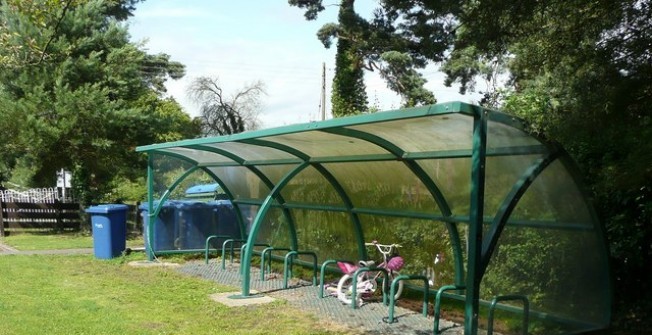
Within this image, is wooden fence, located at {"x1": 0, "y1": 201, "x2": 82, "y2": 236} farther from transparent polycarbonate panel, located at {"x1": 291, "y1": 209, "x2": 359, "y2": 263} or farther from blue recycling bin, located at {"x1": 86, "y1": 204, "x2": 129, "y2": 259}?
transparent polycarbonate panel, located at {"x1": 291, "y1": 209, "x2": 359, "y2": 263}

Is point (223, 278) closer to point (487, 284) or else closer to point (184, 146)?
point (184, 146)

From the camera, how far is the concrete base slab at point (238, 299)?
8426 mm

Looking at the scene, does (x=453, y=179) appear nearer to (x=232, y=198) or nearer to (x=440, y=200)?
(x=440, y=200)

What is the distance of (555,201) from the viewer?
22.0ft

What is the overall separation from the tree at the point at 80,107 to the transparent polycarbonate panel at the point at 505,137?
47.9ft

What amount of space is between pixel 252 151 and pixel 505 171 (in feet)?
17.2

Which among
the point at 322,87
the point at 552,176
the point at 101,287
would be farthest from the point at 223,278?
the point at 322,87

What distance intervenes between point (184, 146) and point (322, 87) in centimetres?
2631

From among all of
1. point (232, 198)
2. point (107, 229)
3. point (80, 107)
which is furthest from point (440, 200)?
point (80, 107)

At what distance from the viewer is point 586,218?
690 cm

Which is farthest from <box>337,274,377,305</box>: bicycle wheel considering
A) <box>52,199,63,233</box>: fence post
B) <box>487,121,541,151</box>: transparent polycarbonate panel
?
<box>52,199,63,233</box>: fence post

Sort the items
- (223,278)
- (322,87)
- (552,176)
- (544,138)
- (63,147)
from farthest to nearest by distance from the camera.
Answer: (322,87), (63,147), (223,278), (552,176), (544,138)

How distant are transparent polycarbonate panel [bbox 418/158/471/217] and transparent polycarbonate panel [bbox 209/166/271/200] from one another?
462 centimetres

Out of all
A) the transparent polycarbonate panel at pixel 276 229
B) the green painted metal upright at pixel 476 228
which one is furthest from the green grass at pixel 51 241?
the green painted metal upright at pixel 476 228
